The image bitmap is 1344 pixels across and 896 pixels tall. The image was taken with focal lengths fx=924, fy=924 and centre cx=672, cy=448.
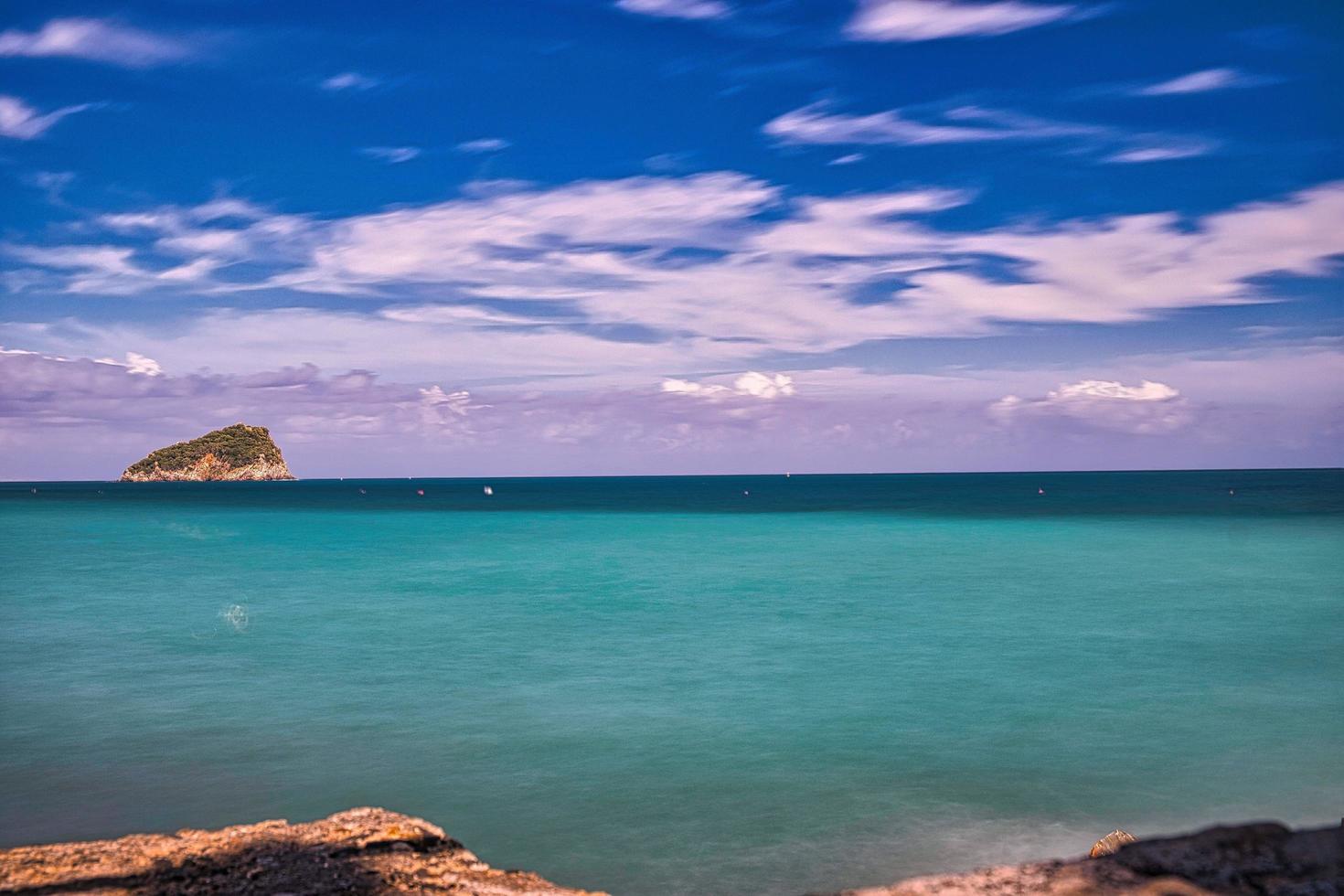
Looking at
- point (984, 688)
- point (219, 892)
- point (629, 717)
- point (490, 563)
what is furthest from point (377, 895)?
point (490, 563)

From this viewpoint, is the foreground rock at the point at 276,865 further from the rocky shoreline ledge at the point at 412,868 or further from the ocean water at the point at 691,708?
the ocean water at the point at 691,708

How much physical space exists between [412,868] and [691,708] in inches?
330

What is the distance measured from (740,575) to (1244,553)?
2329 cm

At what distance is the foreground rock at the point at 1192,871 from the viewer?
4379mm

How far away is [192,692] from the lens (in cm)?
1522

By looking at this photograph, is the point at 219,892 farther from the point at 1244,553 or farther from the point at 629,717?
the point at 1244,553

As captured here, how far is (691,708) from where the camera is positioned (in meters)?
14.1

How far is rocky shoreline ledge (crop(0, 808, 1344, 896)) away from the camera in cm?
451

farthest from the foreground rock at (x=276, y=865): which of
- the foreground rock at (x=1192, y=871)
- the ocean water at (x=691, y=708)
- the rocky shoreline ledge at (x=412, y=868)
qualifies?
the foreground rock at (x=1192, y=871)

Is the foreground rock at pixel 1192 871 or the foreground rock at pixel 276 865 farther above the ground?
the foreground rock at pixel 1192 871

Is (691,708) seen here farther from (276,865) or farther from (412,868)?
(276,865)

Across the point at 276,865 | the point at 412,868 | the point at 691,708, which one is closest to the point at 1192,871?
the point at 412,868

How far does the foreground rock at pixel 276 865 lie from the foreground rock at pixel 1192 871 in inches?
106

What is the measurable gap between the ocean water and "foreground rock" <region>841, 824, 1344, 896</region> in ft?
10.2
